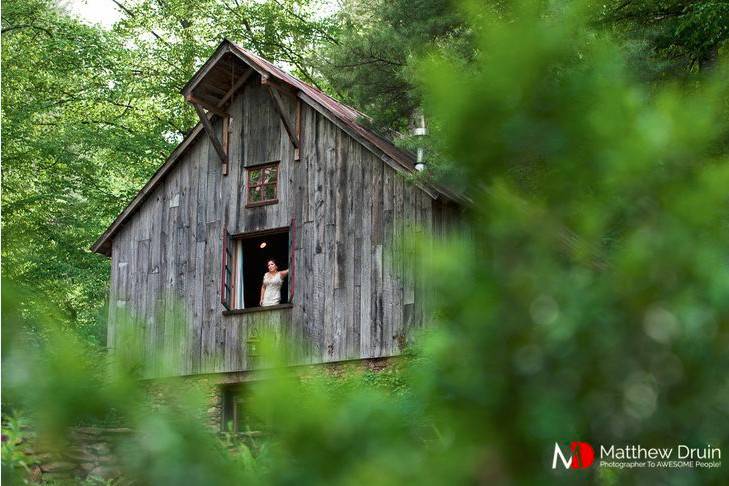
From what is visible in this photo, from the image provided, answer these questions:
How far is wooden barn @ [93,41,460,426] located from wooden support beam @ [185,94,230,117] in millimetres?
25

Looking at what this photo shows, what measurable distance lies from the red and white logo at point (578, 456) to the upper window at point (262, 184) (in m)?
15.0

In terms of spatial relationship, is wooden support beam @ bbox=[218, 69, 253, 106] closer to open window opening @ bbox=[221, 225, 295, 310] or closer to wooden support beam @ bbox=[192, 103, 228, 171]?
wooden support beam @ bbox=[192, 103, 228, 171]

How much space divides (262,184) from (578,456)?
15.3 metres

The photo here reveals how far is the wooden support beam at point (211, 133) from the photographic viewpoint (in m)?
16.4

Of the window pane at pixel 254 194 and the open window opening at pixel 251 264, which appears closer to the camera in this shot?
the open window opening at pixel 251 264

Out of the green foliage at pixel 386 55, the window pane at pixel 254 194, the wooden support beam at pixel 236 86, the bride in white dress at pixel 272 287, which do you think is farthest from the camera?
the green foliage at pixel 386 55

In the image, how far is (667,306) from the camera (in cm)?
138

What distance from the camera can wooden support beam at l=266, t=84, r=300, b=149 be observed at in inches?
619

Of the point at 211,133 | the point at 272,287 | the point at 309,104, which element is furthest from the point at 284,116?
the point at 272,287

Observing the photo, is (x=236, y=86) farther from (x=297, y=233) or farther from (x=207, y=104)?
(x=297, y=233)

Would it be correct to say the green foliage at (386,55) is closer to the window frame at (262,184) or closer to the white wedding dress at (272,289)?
the window frame at (262,184)

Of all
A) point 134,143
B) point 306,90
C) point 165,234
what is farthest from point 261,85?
point 134,143

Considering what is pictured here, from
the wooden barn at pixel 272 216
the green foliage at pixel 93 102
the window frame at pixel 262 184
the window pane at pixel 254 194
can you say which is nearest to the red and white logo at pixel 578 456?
the wooden barn at pixel 272 216

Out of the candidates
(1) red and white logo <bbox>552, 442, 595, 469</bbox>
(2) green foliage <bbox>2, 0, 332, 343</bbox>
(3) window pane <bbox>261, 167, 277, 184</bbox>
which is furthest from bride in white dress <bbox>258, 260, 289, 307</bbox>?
(1) red and white logo <bbox>552, 442, 595, 469</bbox>
